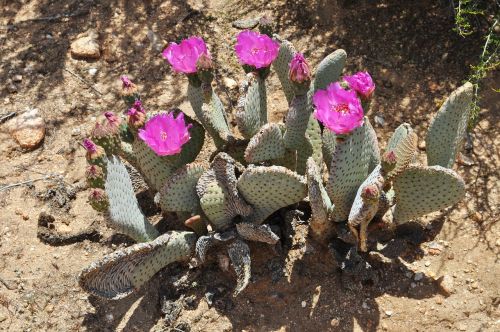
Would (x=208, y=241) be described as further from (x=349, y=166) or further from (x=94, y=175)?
(x=349, y=166)

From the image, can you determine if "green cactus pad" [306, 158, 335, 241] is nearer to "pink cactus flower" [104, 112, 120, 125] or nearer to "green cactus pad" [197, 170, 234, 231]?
"green cactus pad" [197, 170, 234, 231]

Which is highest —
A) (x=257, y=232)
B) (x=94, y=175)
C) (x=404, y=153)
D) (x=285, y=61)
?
(x=285, y=61)

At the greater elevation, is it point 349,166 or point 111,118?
point 111,118

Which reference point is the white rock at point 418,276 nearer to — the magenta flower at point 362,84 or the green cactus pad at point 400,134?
the green cactus pad at point 400,134

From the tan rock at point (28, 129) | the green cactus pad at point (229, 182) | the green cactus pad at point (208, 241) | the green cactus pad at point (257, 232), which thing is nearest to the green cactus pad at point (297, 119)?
the green cactus pad at point (229, 182)

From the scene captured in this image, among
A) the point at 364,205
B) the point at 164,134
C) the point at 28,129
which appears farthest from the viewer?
the point at 28,129

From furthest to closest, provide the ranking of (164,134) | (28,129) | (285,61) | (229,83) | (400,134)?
(229,83)
(28,129)
(285,61)
(400,134)
(164,134)

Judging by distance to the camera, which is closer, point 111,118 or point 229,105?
point 111,118

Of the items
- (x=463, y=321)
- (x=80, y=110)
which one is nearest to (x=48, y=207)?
(x=80, y=110)

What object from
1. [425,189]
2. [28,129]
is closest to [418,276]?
[425,189]
